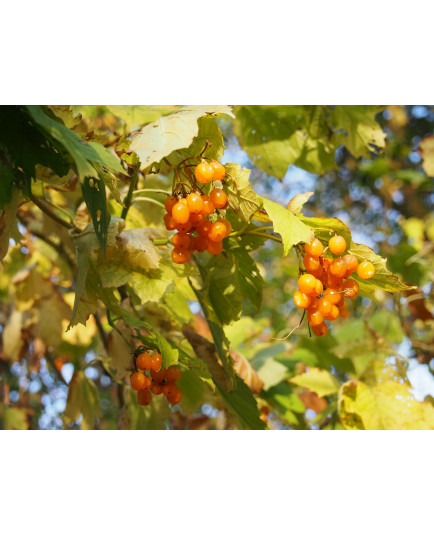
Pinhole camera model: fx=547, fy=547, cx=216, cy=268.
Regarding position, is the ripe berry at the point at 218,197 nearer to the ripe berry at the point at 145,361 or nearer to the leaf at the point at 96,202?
the leaf at the point at 96,202

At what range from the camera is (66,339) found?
6.92 feet

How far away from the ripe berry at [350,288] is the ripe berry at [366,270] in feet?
0.09

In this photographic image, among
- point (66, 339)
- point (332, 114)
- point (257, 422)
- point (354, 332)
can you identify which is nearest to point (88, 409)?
point (66, 339)

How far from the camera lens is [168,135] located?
36.5 inches

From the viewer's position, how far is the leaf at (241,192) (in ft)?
3.17

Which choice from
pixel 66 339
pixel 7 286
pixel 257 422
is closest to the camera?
pixel 257 422

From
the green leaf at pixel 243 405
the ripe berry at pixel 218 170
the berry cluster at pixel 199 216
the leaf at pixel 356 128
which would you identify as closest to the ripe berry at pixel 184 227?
the berry cluster at pixel 199 216

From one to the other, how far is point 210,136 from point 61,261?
3.68ft

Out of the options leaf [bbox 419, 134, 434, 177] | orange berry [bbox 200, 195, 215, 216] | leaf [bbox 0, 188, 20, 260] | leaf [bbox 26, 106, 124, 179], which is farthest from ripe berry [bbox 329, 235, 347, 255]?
leaf [bbox 419, 134, 434, 177]

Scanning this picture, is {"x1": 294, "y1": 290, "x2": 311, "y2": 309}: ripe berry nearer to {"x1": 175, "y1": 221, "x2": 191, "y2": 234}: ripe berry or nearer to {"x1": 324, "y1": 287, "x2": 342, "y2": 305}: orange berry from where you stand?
{"x1": 324, "y1": 287, "x2": 342, "y2": 305}: orange berry

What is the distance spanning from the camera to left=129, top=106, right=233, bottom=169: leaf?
35.0 inches

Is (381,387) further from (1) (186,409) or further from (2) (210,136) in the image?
(2) (210,136)

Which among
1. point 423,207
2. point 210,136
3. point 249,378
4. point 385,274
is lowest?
point 423,207

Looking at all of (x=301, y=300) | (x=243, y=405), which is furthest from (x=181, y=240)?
(x=243, y=405)
